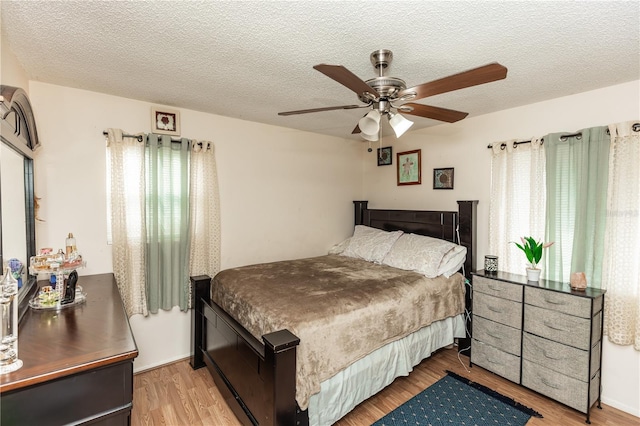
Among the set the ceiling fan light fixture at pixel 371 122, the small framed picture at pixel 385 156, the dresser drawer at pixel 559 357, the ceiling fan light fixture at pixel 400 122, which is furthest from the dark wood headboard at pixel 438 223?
the ceiling fan light fixture at pixel 371 122

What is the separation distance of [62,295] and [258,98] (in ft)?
6.44

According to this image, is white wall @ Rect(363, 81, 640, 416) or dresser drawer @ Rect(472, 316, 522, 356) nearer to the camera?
white wall @ Rect(363, 81, 640, 416)

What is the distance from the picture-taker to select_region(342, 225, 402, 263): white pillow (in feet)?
11.0

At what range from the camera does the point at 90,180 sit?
8.29 feet

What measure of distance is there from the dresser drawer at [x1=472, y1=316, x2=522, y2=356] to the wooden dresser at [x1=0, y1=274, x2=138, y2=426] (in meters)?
2.71

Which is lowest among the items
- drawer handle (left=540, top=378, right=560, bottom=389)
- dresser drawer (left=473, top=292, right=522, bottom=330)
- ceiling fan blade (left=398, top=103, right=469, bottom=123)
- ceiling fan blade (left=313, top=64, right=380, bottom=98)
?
drawer handle (left=540, top=378, right=560, bottom=389)

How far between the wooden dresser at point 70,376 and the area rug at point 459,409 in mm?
1687

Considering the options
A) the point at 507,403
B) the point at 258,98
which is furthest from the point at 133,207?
the point at 507,403

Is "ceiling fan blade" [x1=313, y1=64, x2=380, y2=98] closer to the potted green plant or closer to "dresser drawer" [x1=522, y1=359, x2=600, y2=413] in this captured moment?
the potted green plant

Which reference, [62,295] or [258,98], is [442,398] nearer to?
[62,295]

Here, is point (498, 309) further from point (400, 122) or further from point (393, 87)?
point (393, 87)

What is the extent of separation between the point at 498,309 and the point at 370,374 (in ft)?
4.31

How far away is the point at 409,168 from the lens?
3.81 meters

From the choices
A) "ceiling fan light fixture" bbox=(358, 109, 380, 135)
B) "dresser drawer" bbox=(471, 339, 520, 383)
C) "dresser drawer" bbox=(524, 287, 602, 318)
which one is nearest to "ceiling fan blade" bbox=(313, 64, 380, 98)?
"ceiling fan light fixture" bbox=(358, 109, 380, 135)
